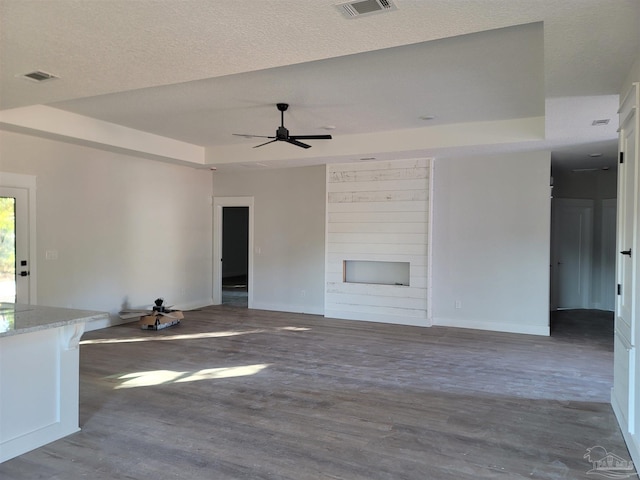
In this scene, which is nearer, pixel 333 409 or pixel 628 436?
pixel 628 436

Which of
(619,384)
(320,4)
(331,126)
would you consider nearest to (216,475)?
(320,4)

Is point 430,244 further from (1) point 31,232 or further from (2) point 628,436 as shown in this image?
(1) point 31,232

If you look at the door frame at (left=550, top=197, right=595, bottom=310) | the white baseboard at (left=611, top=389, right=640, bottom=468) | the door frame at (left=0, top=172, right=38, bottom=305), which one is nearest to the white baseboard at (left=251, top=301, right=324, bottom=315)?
the door frame at (left=0, top=172, right=38, bottom=305)


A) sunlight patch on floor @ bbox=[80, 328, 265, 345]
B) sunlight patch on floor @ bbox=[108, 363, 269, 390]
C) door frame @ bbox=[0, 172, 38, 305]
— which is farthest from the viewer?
sunlight patch on floor @ bbox=[80, 328, 265, 345]

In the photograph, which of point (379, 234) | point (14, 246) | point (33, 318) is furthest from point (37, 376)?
point (379, 234)

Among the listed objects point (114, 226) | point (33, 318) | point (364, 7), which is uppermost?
point (364, 7)

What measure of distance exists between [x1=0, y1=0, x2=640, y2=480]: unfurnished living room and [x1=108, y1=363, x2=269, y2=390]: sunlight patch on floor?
5 centimetres

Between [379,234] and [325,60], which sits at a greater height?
[325,60]

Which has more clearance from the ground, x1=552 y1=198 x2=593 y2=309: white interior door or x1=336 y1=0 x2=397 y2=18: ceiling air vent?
x1=336 y1=0 x2=397 y2=18: ceiling air vent

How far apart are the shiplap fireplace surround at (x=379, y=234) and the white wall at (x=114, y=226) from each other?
2.68m

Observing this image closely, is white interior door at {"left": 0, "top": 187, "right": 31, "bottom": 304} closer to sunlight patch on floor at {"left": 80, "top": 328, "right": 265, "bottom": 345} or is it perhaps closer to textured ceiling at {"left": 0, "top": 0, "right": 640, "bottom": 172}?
sunlight patch on floor at {"left": 80, "top": 328, "right": 265, "bottom": 345}

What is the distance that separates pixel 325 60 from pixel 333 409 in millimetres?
2967

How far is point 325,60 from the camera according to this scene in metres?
3.86

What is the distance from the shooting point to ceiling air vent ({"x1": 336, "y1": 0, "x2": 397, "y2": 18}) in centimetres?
238
